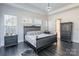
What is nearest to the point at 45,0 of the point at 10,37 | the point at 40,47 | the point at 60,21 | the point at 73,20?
the point at 40,47

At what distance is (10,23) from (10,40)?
0.88 meters

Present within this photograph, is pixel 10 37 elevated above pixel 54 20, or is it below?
below

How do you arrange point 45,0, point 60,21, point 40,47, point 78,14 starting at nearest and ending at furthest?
point 45,0 → point 40,47 → point 78,14 → point 60,21

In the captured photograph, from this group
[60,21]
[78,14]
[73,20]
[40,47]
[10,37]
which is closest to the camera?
[40,47]

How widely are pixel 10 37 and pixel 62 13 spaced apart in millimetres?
3476

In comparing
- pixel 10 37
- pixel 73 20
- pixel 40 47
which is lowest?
pixel 40 47

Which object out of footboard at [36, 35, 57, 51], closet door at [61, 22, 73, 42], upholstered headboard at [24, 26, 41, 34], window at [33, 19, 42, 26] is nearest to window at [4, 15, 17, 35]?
upholstered headboard at [24, 26, 41, 34]

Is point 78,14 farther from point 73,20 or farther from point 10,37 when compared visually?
point 10,37

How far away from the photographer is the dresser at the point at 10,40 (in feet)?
12.0

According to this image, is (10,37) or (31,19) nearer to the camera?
(10,37)

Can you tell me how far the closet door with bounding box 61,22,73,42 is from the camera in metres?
4.65

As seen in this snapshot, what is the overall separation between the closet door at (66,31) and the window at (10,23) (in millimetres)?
3246

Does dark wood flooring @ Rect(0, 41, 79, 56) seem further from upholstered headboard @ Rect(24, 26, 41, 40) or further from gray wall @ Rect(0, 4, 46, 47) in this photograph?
upholstered headboard @ Rect(24, 26, 41, 40)

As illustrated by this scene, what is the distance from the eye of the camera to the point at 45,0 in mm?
2096
